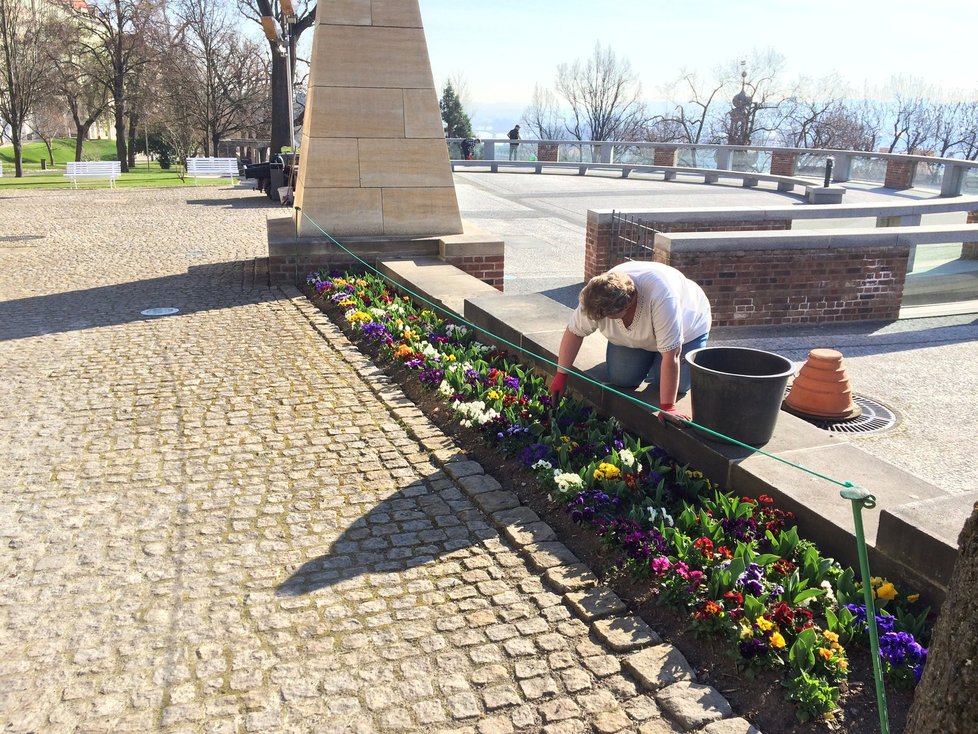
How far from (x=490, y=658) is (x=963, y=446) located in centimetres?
420

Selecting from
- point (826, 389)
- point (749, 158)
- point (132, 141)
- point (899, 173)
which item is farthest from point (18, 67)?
point (826, 389)

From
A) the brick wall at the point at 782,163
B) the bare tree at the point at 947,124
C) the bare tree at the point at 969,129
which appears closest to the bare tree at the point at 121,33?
the brick wall at the point at 782,163

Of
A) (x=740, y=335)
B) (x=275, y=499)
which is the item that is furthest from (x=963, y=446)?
(x=275, y=499)

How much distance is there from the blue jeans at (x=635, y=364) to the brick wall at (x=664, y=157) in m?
26.6

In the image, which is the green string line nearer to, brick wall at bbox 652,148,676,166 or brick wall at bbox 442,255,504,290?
brick wall at bbox 442,255,504,290

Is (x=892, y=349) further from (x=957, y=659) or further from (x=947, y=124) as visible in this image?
(x=947, y=124)

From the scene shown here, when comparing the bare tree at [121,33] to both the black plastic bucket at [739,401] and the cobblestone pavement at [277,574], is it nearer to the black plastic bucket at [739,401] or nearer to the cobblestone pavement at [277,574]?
the cobblestone pavement at [277,574]

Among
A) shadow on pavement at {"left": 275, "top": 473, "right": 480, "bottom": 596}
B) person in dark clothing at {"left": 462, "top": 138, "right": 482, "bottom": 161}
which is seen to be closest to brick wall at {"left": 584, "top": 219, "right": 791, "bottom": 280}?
shadow on pavement at {"left": 275, "top": 473, "right": 480, "bottom": 596}

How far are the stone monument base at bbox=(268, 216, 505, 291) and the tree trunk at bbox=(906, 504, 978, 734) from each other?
873 centimetres

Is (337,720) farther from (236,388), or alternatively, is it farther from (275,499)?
(236,388)

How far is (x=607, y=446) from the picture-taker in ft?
16.3

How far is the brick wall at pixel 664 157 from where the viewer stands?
99.6 feet

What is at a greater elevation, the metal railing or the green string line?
the metal railing

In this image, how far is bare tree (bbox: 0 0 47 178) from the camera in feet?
104
